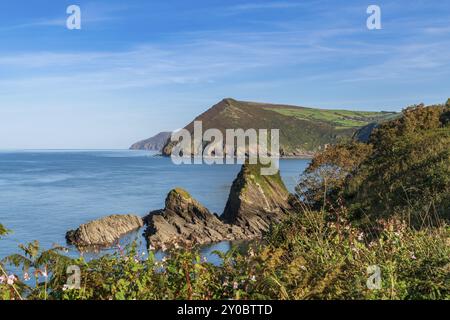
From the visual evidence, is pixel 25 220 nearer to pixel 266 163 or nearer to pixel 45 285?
pixel 266 163

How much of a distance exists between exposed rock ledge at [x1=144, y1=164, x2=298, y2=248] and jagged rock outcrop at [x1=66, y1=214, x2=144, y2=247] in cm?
267

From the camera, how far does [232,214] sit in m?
70.8

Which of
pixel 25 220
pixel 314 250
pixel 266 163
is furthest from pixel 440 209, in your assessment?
pixel 266 163

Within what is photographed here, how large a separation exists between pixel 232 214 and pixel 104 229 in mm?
19528

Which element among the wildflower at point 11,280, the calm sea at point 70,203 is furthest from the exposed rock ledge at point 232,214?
the wildflower at point 11,280

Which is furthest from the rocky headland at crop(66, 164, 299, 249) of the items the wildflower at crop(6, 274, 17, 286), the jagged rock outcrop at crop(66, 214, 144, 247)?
the wildflower at crop(6, 274, 17, 286)

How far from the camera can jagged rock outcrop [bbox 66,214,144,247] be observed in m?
56.8

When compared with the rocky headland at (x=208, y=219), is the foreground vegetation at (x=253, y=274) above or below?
above

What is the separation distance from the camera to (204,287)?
5.56 metres

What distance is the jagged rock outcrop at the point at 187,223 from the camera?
6205cm

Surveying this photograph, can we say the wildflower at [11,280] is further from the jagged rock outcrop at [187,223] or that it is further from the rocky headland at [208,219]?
the jagged rock outcrop at [187,223]

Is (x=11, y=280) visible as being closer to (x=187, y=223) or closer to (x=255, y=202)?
(x=187, y=223)
